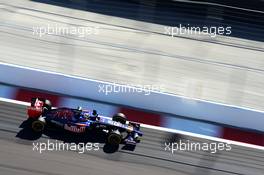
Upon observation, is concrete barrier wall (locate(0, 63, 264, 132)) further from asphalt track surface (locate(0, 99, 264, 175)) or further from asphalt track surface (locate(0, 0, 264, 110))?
asphalt track surface (locate(0, 99, 264, 175))

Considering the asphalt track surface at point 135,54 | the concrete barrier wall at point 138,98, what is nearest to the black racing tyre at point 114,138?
the concrete barrier wall at point 138,98

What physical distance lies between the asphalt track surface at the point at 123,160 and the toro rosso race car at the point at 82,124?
255 mm

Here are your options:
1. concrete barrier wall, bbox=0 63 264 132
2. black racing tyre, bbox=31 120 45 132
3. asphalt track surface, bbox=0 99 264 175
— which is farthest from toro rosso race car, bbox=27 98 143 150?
concrete barrier wall, bbox=0 63 264 132

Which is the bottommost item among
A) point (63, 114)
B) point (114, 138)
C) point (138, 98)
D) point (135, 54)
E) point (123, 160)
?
point (123, 160)

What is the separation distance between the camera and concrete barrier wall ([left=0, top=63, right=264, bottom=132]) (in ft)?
42.0

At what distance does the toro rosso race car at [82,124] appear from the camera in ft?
37.0

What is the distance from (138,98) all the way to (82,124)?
7.05 ft

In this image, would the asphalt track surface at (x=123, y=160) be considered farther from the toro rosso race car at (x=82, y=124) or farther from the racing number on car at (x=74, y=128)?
the racing number on car at (x=74, y=128)

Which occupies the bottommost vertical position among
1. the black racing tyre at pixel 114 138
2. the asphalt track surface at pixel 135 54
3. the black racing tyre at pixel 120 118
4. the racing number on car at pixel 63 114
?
the black racing tyre at pixel 114 138

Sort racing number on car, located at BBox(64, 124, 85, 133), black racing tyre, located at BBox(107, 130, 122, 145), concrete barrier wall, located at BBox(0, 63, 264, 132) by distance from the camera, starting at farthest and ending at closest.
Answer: concrete barrier wall, located at BBox(0, 63, 264, 132)
racing number on car, located at BBox(64, 124, 85, 133)
black racing tyre, located at BBox(107, 130, 122, 145)

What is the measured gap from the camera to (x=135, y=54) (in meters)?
15.2

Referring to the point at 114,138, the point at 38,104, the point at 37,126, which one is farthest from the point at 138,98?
the point at 37,126

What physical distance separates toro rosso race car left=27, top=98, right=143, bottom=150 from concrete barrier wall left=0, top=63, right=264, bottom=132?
151 centimetres

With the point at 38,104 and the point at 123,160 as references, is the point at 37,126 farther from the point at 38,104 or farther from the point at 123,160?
the point at 123,160
